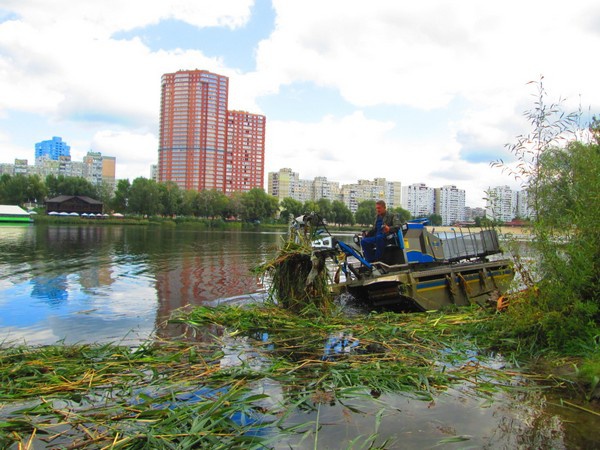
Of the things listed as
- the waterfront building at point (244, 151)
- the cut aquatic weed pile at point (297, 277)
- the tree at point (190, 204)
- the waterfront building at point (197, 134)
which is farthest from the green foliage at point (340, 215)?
the cut aquatic weed pile at point (297, 277)

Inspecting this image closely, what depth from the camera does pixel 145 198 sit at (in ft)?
344

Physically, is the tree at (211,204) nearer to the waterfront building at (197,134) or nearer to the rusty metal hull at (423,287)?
the waterfront building at (197,134)

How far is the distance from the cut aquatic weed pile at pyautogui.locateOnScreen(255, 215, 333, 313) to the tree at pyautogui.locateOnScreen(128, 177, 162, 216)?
10023 centimetres

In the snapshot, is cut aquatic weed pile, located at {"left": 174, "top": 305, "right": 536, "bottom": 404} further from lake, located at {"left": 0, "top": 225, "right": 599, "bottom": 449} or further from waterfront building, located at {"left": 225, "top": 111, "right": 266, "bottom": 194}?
waterfront building, located at {"left": 225, "top": 111, "right": 266, "bottom": 194}

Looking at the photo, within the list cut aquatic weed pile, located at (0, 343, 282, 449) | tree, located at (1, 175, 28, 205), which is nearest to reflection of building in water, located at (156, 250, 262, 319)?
cut aquatic weed pile, located at (0, 343, 282, 449)

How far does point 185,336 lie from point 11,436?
14.2 feet

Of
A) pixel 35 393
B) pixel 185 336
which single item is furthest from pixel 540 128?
pixel 35 393

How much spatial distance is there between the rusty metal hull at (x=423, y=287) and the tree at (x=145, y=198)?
3913 inches

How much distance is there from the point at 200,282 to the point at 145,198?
309ft

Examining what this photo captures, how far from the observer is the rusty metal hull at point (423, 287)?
10391 mm

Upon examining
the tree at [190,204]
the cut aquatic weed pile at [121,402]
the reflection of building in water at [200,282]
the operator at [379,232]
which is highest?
the tree at [190,204]

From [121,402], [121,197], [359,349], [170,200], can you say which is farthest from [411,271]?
[121,197]

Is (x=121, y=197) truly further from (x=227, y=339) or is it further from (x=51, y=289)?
(x=227, y=339)

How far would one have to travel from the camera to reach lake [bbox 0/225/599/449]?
4664mm
